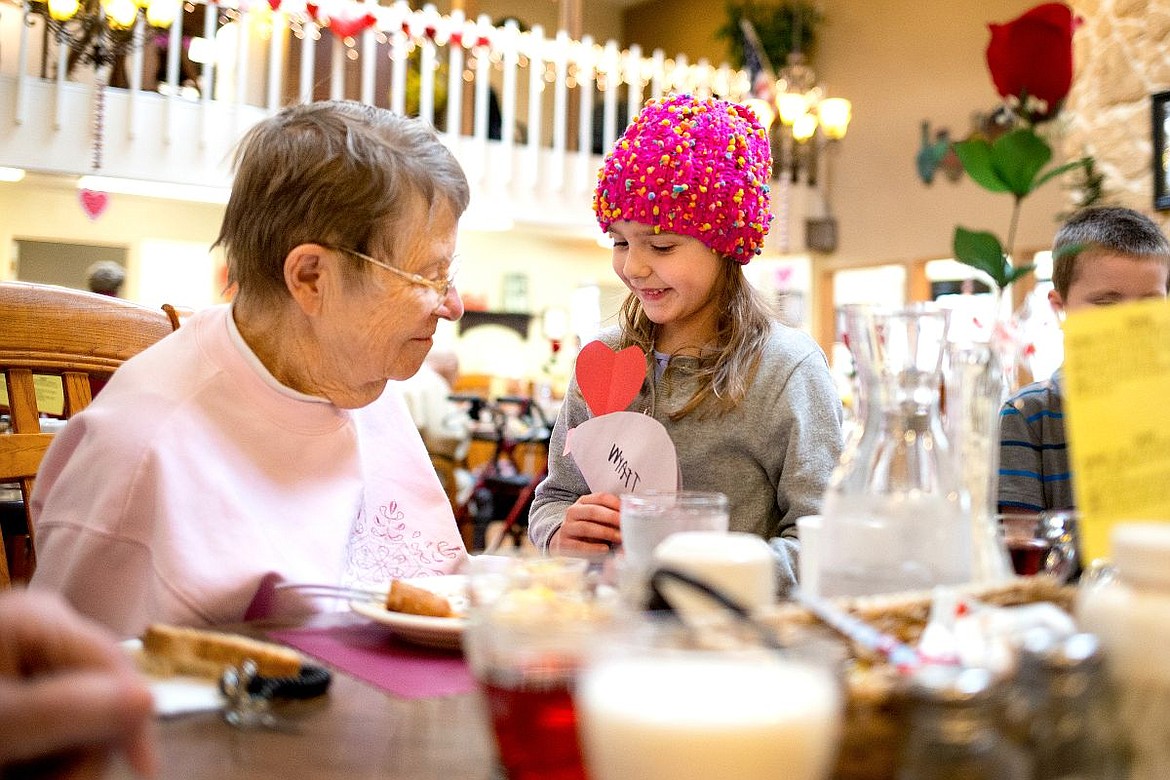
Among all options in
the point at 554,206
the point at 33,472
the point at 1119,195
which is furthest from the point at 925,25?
the point at 33,472

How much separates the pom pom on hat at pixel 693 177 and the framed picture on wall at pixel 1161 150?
450cm

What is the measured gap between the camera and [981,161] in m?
1.14

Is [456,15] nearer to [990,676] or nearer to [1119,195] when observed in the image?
[1119,195]

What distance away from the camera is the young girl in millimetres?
1608

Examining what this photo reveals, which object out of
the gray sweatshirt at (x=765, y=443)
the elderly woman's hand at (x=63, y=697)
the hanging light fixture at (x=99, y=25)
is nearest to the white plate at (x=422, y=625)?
the elderly woman's hand at (x=63, y=697)

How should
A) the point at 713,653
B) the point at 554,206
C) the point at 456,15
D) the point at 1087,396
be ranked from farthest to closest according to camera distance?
1. the point at 554,206
2. the point at 456,15
3. the point at 1087,396
4. the point at 713,653

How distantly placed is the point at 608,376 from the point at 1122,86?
5.46 m

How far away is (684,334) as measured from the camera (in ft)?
5.92

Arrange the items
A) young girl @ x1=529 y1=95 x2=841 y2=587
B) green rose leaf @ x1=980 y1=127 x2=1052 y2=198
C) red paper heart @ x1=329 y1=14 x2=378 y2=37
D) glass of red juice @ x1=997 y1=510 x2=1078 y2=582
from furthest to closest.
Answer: red paper heart @ x1=329 y1=14 x2=378 y2=37 < young girl @ x1=529 y1=95 x2=841 y2=587 < green rose leaf @ x1=980 y1=127 x2=1052 y2=198 < glass of red juice @ x1=997 y1=510 x2=1078 y2=582

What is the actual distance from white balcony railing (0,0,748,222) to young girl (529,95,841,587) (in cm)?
568

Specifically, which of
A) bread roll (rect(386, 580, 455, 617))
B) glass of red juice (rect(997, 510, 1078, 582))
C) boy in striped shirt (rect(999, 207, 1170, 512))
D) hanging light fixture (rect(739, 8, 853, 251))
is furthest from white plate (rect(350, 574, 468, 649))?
hanging light fixture (rect(739, 8, 853, 251))

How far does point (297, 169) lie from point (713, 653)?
3.58ft

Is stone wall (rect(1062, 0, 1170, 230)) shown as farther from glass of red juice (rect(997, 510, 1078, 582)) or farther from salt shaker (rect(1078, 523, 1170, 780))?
salt shaker (rect(1078, 523, 1170, 780))

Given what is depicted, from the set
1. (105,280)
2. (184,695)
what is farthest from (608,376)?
(105,280)
